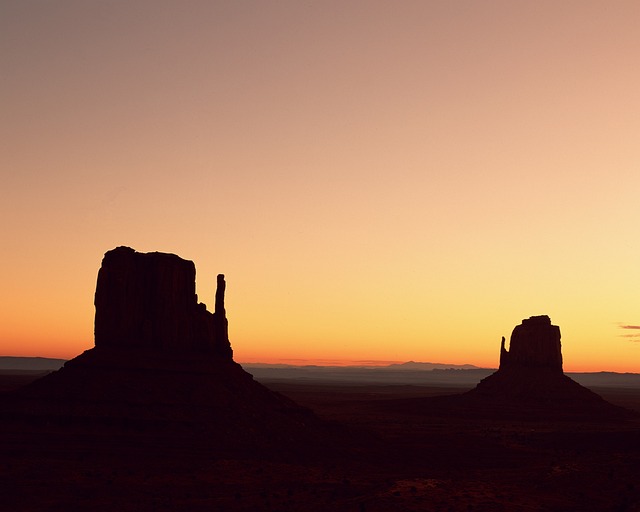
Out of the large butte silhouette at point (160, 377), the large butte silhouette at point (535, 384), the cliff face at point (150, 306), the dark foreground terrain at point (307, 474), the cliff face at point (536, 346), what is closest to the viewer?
the dark foreground terrain at point (307, 474)

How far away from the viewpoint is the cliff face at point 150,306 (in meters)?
65.2

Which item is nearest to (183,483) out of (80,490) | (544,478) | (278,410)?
(80,490)

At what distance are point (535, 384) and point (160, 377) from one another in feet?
311

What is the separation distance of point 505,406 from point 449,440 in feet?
182

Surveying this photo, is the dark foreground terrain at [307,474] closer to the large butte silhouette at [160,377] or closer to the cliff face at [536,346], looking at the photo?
the large butte silhouette at [160,377]

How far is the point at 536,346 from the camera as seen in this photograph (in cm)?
14262

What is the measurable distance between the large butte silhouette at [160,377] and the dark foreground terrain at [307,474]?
1951mm

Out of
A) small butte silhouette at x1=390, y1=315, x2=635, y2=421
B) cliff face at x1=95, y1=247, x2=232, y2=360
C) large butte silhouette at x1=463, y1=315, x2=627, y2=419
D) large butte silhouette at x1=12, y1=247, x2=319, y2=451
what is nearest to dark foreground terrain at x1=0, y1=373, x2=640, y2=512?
large butte silhouette at x1=12, y1=247, x2=319, y2=451

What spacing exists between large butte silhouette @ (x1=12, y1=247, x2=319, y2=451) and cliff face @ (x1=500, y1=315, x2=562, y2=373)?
88.8m

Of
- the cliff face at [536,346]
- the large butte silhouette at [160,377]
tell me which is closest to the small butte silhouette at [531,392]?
the cliff face at [536,346]

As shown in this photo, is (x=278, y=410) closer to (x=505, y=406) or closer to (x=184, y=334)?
(x=184, y=334)

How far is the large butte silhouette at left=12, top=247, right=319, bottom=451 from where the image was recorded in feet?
190

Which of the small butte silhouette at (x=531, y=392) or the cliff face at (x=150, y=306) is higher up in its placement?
the cliff face at (x=150, y=306)

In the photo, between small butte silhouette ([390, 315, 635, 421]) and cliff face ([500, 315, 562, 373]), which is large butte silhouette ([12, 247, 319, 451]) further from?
cliff face ([500, 315, 562, 373])
